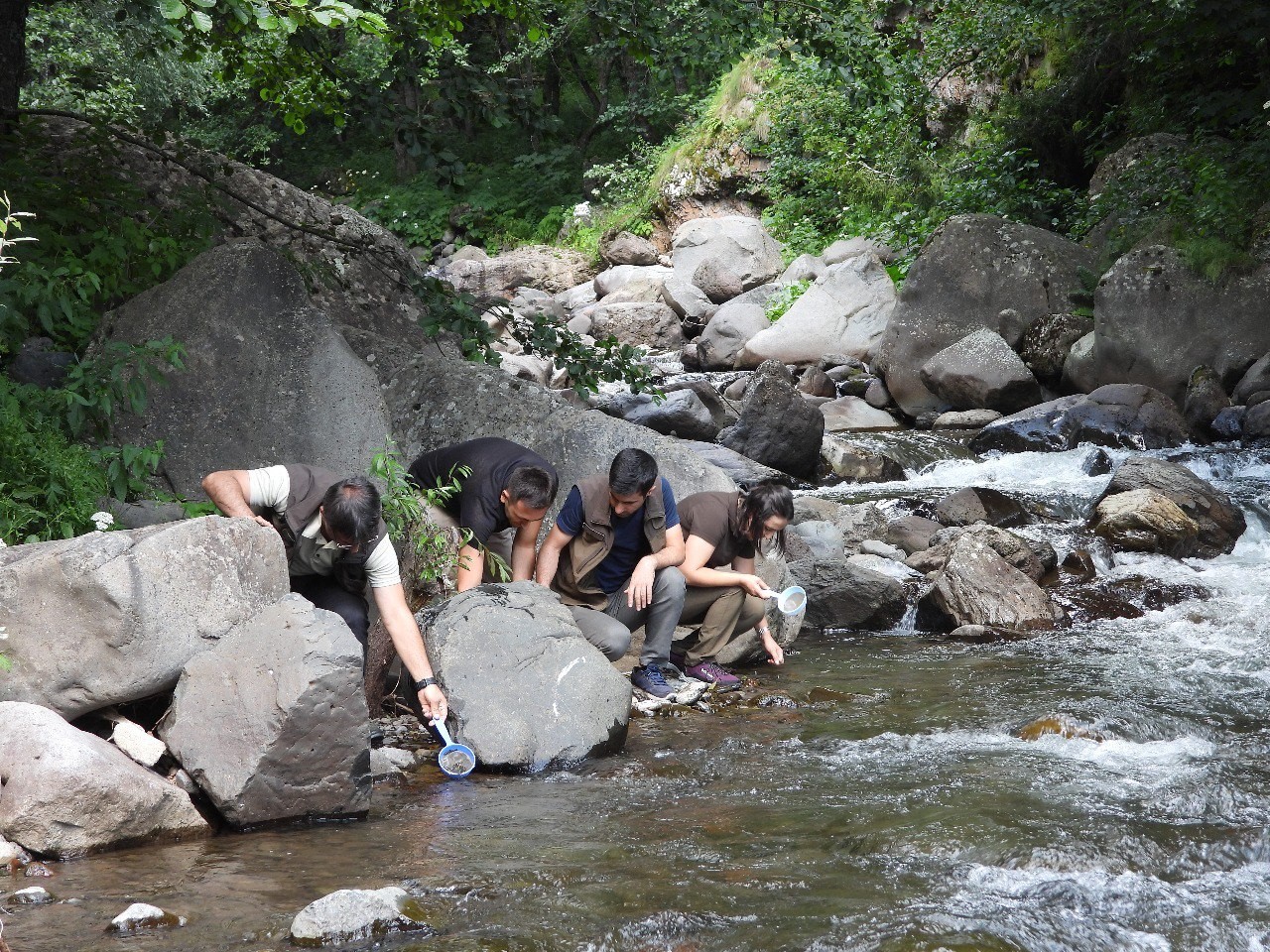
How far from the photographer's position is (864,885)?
361 cm

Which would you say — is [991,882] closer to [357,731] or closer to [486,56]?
[357,731]

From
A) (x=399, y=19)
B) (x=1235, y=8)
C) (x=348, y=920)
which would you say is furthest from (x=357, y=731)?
(x=1235, y=8)

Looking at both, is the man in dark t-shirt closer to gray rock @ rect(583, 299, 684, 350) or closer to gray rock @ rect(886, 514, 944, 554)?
gray rock @ rect(886, 514, 944, 554)

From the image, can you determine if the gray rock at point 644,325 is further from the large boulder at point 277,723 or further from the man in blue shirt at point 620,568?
the large boulder at point 277,723

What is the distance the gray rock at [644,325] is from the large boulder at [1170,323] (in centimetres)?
761

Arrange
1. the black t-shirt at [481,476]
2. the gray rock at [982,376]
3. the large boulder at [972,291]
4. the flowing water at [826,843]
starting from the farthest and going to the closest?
the large boulder at [972,291]
the gray rock at [982,376]
the black t-shirt at [481,476]
the flowing water at [826,843]

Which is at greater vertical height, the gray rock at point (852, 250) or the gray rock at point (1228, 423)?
the gray rock at point (852, 250)

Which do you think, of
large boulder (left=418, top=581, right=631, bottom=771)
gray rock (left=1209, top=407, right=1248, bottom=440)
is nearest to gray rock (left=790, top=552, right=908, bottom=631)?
large boulder (left=418, top=581, right=631, bottom=771)

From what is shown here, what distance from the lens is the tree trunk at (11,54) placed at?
7.02 metres

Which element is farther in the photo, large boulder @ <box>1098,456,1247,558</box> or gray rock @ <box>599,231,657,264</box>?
gray rock @ <box>599,231,657,264</box>

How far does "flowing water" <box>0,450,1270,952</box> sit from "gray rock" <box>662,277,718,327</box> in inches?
551

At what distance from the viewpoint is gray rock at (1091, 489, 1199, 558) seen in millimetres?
9008

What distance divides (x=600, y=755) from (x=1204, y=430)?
934cm

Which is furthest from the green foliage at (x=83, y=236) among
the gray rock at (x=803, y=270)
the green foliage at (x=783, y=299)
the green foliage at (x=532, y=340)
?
the gray rock at (x=803, y=270)
